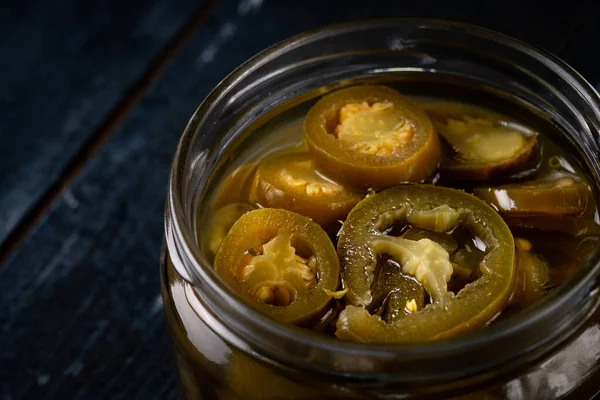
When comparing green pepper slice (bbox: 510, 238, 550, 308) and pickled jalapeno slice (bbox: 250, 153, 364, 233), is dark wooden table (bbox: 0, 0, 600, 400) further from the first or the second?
green pepper slice (bbox: 510, 238, 550, 308)

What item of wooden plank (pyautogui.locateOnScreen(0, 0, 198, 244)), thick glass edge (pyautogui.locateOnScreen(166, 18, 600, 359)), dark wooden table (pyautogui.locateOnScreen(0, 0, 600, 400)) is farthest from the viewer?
wooden plank (pyautogui.locateOnScreen(0, 0, 198, 244))

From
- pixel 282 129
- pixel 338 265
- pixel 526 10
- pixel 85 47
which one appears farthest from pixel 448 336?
pixel 85 47

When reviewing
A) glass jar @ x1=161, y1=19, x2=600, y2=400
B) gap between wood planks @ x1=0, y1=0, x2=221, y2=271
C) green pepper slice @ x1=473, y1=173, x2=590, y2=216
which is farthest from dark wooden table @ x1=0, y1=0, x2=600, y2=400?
green pepper slice @ x1=473, y1=173, x2=590, y2=216

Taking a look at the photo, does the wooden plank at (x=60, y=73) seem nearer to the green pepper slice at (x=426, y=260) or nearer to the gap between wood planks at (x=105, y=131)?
the gap between wood planks at (x=105, y=131)

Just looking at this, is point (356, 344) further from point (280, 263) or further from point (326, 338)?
point (280, 263)

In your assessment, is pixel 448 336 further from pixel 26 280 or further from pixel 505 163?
pixel 26 280

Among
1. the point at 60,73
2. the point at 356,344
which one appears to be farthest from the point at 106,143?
the point at 356,344

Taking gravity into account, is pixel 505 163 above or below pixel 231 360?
above
